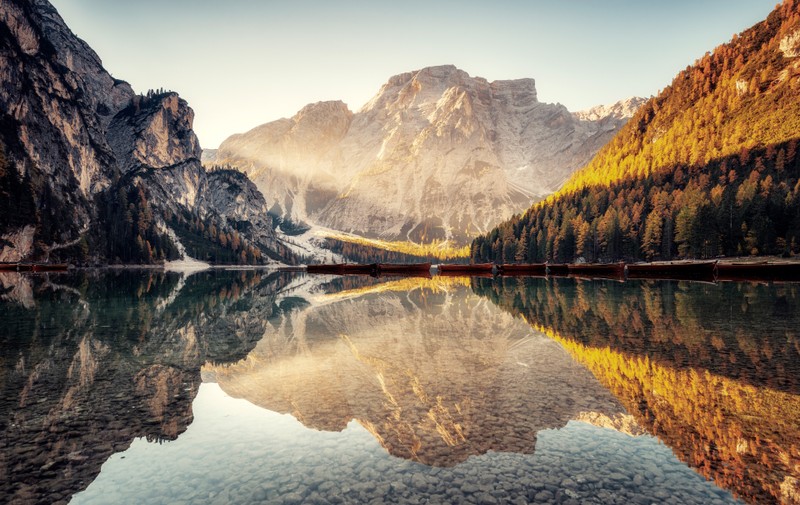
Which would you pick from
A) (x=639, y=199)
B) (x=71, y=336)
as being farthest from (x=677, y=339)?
(x=639, y=199)

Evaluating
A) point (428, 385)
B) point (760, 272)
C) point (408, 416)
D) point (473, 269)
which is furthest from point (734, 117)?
point (408, 416)

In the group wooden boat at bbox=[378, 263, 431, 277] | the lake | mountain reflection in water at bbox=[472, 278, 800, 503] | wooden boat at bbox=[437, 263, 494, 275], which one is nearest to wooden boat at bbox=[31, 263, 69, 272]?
wooden boat at bbox=[378, 263, 431, 277]

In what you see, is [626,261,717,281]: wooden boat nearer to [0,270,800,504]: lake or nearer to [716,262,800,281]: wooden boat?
[716,262,800,281]: wooden boat

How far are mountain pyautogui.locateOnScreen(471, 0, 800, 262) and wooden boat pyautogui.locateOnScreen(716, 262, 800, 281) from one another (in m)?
15.5

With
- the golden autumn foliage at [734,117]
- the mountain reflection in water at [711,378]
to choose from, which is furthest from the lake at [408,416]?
the golden autumn foliage at [734,117]

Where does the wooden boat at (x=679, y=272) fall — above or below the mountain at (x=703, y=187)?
below

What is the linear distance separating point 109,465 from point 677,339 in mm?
21828

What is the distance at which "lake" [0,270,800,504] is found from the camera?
25.7 feet

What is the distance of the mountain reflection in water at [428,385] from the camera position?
33.9ft

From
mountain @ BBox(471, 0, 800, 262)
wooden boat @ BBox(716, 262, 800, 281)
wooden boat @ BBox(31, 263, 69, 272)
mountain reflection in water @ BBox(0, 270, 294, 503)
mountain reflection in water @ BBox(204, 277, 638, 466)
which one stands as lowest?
wooden boat @ BBox(716, 262, 800, 281)

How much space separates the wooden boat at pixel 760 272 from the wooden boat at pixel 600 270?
634 inches

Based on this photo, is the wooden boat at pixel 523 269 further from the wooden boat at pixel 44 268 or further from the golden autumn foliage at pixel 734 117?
the wooden boat at pixel 44 268

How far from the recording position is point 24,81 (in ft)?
644

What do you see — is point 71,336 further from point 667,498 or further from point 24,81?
point 24,81
